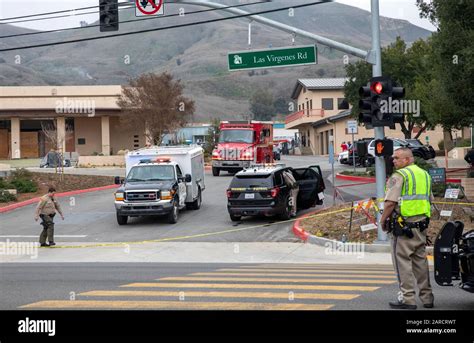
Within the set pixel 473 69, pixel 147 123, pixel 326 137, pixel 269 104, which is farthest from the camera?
pixel 269 104

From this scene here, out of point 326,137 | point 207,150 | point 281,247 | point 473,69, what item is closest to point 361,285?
point 281,247

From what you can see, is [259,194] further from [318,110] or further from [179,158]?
[318,110]

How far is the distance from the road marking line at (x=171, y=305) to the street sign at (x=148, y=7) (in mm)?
11342

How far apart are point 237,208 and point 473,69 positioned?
828 centimetres

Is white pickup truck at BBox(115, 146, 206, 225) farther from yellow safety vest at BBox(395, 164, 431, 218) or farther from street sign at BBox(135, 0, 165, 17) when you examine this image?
yellow safety vest at BBox(395, 164, 431, 218)

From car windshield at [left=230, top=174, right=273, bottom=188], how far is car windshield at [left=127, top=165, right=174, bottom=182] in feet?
8.29

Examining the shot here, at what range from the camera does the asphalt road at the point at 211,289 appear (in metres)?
8.81

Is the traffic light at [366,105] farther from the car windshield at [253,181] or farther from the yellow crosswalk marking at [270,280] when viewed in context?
the yellow crosswalk marking at [270,280]

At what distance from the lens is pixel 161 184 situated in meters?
22.4

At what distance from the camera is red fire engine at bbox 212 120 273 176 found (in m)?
38.4

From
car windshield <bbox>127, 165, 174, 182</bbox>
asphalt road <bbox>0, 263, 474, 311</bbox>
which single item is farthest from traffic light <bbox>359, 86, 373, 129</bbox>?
car windshield <bbox>127, 165, 174, 182</bbox>

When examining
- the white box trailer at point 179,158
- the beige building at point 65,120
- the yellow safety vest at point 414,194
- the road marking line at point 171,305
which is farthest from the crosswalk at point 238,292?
the beige building at point 65,120

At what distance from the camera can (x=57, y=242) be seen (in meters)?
20.5
